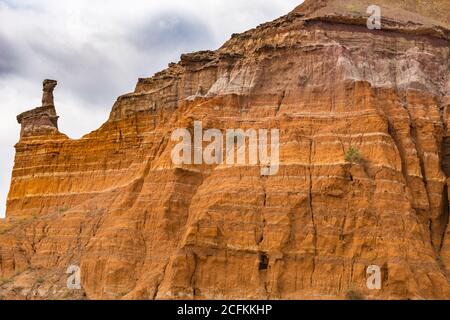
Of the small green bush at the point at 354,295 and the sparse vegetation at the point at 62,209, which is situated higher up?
the sparse vegetation at the point at 62,209

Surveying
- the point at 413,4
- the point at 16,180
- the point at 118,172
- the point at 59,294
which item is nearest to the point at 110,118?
the point at 118,172

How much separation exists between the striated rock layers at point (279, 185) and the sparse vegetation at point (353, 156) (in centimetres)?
46

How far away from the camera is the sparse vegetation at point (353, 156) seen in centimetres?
6559

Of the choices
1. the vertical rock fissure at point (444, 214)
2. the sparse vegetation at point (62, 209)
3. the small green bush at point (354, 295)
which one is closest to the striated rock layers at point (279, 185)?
the vertical rock fissure at point (444, 214)

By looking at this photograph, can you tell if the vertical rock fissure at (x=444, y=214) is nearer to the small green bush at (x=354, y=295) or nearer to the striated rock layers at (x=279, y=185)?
the striated rock layers at (x=279, y=185)

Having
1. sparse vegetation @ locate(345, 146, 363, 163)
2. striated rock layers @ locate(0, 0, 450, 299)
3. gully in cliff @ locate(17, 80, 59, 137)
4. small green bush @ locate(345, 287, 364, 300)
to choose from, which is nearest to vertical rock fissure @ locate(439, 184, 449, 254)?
striated rock layers @ locate(0, 0, 450, 299)

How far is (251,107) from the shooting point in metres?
71.6

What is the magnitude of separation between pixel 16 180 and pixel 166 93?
16581mm

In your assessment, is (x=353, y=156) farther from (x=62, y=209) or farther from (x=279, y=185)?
(x=62, y=209)

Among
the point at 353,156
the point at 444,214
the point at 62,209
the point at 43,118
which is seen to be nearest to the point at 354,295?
the point at 353,156

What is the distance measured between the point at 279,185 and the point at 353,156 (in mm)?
5132

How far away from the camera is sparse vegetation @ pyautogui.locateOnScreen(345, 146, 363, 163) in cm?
6559

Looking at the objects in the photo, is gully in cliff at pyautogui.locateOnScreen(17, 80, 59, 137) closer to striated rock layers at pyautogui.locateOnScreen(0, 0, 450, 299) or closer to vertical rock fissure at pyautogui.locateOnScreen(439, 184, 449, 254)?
striated rock layers at pyautogui.locateOnScreen(0, 0, 450, 299)
